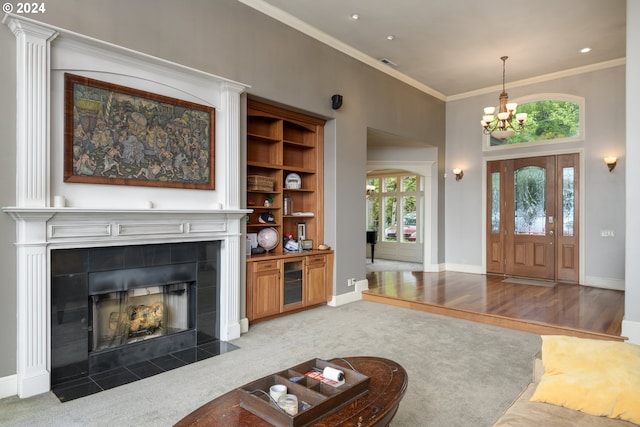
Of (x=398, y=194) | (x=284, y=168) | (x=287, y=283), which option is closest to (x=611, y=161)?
(x=398, y=194)

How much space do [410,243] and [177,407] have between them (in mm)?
8611

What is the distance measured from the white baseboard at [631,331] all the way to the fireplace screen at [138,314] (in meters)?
4.63

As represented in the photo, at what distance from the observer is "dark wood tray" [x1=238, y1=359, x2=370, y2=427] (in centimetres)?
168

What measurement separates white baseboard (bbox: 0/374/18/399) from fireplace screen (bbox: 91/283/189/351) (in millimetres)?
570

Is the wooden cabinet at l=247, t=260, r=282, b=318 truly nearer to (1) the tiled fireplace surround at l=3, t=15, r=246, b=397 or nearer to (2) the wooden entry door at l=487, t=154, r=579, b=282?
(1) the tiled fireplace surround at l=3, t=15, r=246, b=397

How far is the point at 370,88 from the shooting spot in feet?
20.9

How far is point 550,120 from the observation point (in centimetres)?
721

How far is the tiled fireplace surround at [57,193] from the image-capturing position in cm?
293

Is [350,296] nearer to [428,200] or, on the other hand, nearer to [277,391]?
[428,200]

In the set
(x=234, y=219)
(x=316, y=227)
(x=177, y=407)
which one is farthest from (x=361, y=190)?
(x=177, y=407)

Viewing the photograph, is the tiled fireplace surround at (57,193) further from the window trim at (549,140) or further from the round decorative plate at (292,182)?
the window trim at (549,140)

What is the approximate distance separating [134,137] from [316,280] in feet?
10.2

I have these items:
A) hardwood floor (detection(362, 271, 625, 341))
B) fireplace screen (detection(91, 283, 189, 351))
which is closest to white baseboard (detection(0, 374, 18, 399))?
fireplace screen (detection(91, 283, 189, 351))

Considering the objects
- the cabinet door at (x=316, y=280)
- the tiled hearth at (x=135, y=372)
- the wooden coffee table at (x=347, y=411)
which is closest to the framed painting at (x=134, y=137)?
the tiled hearth at (x=135, y=372)
